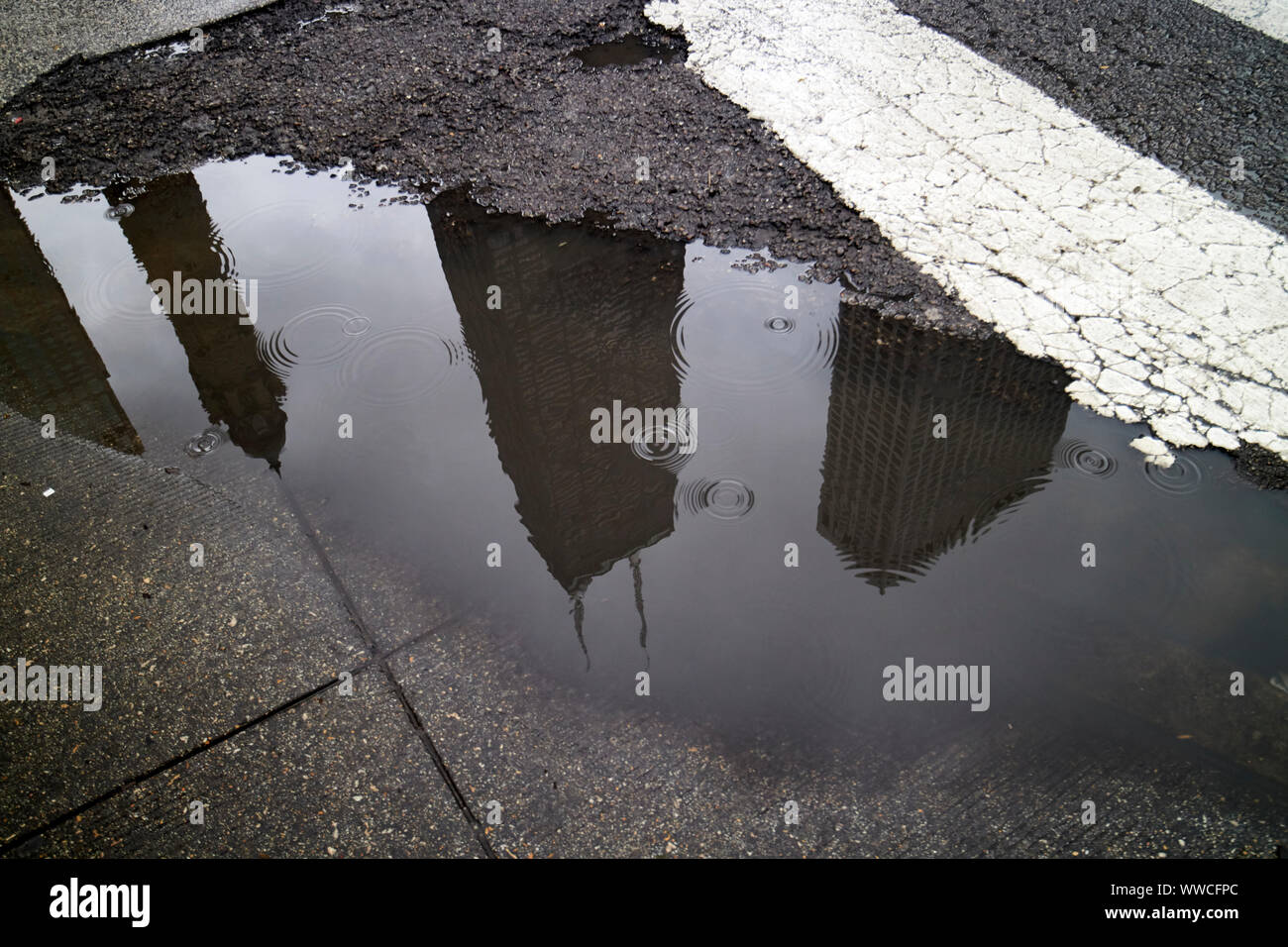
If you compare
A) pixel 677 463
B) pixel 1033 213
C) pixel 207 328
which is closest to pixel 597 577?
pixel 677 463

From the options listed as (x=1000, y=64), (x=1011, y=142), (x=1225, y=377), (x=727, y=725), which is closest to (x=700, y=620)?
(x=727, y=725)

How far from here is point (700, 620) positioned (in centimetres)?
326

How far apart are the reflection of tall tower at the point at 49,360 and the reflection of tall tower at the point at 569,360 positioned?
67.3 inches

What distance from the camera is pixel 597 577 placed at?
343 centimetres

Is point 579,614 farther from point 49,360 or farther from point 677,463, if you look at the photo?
point 49,360

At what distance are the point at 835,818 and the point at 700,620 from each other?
0.83 meters

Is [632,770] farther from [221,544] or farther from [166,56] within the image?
[166,56]

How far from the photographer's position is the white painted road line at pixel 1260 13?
6.10 metres

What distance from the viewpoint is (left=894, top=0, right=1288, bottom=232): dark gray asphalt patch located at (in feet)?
16.8

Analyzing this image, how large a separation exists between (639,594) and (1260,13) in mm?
6390

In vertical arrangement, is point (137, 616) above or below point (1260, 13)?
below

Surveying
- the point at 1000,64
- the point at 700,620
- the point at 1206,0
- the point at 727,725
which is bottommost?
the point at 727,725

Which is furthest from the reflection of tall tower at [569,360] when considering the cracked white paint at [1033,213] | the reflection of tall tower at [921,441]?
the cracked white paint at [1033,213]

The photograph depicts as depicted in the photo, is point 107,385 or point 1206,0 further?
point 1206,0
